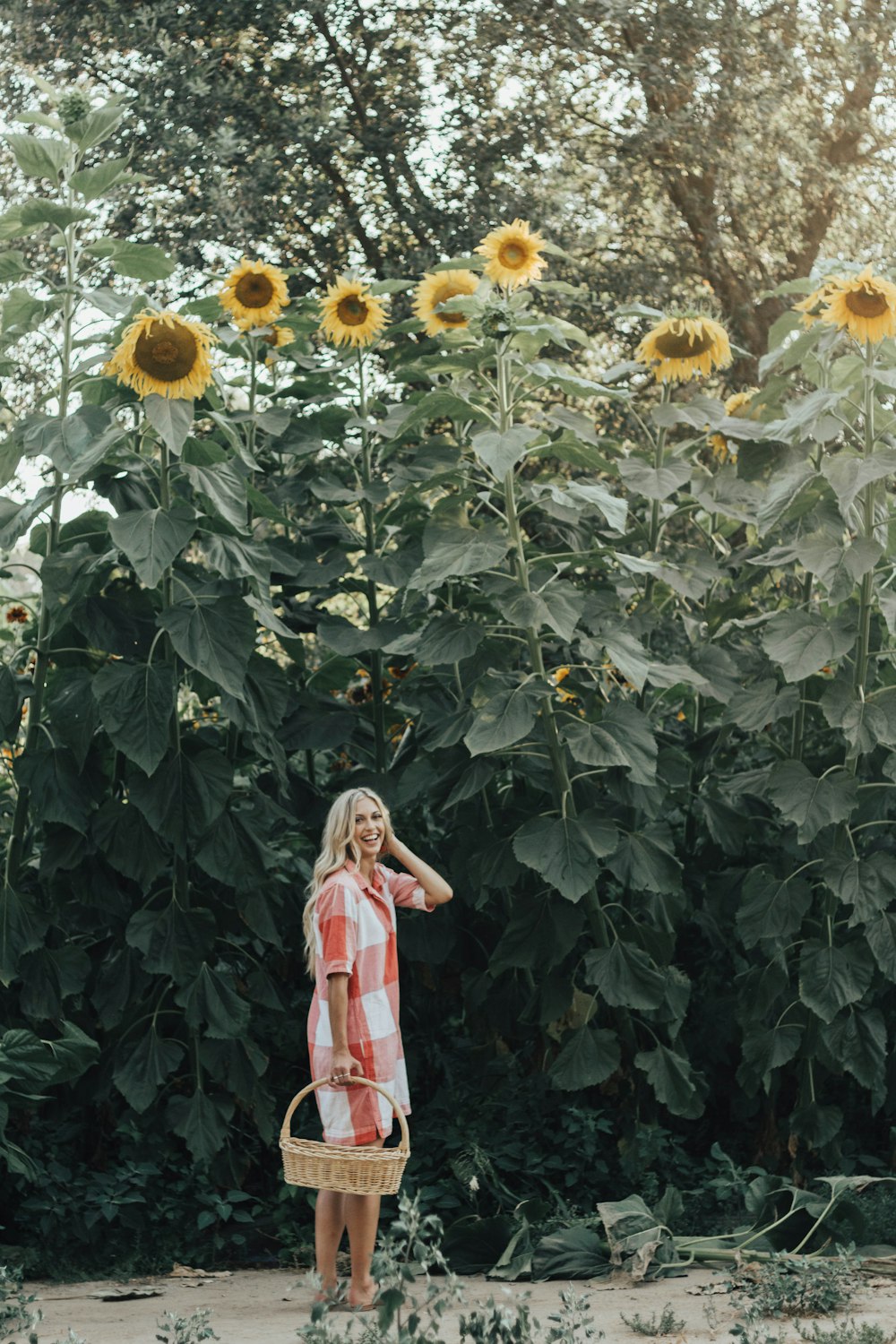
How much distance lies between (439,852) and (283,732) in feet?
2.30

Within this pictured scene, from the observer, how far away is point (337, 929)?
153 inches

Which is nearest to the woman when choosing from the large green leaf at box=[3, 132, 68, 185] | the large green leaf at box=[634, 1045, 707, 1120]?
the large green leaf at box=[634, 1045, 707, 1120]

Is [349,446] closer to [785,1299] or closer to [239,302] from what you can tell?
[239,302]

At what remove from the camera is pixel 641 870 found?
477 cm

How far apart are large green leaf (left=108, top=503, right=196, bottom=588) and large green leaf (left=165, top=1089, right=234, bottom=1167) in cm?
156

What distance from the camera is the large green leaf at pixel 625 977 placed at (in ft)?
15.2

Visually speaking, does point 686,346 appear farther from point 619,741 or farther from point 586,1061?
point 586,1061

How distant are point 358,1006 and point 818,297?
2542mm

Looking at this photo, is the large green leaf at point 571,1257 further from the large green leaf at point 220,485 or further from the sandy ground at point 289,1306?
the large green leaf at point 220,485

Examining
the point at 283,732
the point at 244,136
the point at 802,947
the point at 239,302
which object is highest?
the point at 244,136

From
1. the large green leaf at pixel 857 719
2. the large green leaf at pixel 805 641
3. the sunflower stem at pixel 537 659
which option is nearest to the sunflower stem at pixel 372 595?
the sunflower stem at pixel 537 659

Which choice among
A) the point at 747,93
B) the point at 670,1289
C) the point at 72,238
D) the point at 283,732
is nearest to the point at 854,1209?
the point at 670,1289

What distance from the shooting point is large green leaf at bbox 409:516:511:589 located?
14.7ft

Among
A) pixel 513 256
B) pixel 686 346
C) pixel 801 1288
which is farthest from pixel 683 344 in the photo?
pixel 801 1288
